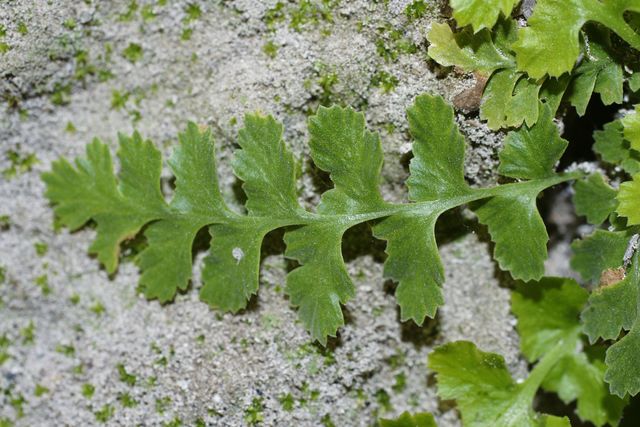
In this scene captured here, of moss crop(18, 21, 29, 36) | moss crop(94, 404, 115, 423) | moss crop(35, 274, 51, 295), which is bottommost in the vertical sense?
moss crop(94, 404, 115, 423)

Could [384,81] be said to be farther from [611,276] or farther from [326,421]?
[326,421]

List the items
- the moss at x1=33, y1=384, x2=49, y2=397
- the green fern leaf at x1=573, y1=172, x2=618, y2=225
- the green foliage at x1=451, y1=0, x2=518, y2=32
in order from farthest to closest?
the moss at x1=33, y1=384, x2=49, y2=397, the green fern leaf at x1=573, y1=172, x2=618, y2=225, the green foliage at x1=451, y1=0, x2=518, y2=32

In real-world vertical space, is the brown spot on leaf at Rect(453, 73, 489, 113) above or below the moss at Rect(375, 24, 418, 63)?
below

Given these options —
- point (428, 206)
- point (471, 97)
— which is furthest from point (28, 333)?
point (471, 97)

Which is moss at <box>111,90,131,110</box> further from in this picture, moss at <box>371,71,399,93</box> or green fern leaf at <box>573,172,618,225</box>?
green fern leaf at <box>573,172,618,225</box>

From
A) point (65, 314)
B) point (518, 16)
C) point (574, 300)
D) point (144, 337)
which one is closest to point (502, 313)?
point (574, 300)

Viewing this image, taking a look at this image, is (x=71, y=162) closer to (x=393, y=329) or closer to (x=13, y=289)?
(x=13, y=289)

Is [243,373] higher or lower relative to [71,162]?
lower

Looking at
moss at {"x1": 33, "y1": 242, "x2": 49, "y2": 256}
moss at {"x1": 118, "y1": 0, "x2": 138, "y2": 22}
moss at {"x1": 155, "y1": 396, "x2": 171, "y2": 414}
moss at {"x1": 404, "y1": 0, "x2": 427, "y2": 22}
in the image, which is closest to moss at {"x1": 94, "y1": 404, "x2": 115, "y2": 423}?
moss at {"x1": 155, "y1": 396, "x2": 171, "y2": 414}
